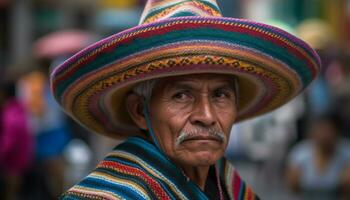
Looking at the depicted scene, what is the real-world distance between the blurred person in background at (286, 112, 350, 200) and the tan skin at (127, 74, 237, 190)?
468 cm

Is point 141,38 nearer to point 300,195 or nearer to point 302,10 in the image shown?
point 300,195

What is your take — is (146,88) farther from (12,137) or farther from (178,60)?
(12,137)

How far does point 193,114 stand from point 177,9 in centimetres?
Answer: 36

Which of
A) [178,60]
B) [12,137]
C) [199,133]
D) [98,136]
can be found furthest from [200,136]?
[98,136]

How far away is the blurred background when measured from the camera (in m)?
8.09

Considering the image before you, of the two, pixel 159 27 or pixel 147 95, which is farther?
pixel 147 95

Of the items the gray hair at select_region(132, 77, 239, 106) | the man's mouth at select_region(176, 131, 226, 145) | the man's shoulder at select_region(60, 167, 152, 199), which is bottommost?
the man's shoulder at select_region(60, 167, 152, 199)

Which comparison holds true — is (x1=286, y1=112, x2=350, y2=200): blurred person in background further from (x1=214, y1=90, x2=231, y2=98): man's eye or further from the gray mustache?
the gray mustache

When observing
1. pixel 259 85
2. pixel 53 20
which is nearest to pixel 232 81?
pixel 259 85

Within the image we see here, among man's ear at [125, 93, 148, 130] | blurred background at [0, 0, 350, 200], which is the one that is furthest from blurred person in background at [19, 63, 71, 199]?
man's ear at [125, 93, 148, 130]

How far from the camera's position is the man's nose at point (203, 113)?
3.31m

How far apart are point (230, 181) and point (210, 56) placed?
0.71 meters

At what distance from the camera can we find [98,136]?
39.5 ft

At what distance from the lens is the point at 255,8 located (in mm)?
21094
